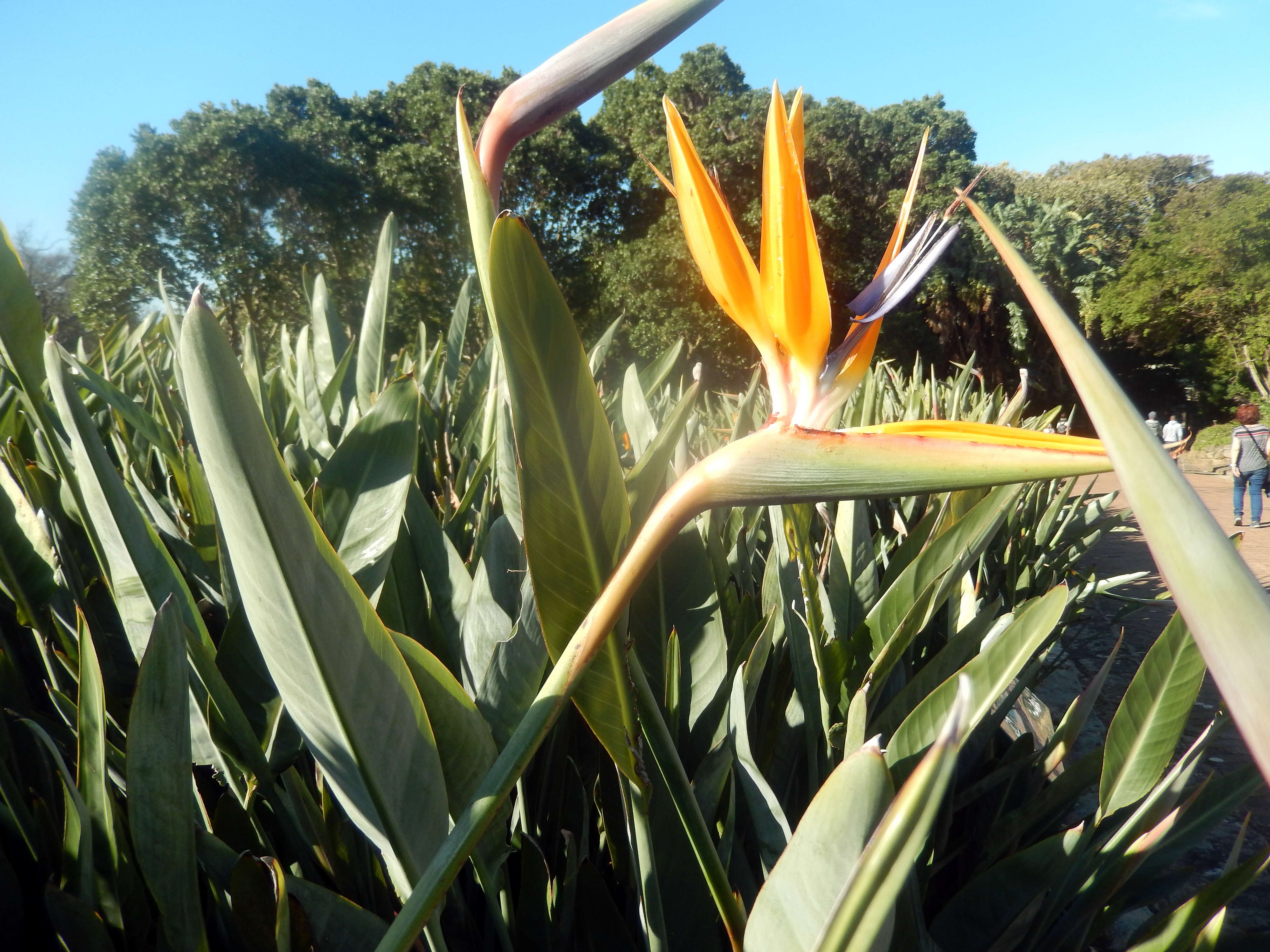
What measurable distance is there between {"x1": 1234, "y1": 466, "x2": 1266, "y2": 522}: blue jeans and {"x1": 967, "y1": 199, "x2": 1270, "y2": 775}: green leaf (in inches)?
296

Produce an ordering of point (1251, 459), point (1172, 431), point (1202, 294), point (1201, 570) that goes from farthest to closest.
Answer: point (1202, 294) < point (1172, 431) < point (1251, 459) < point (1201, 570)

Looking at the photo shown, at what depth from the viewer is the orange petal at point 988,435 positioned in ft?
0.91

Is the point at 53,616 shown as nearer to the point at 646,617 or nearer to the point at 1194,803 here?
the point at 646,617

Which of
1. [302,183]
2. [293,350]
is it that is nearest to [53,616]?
[293,350]

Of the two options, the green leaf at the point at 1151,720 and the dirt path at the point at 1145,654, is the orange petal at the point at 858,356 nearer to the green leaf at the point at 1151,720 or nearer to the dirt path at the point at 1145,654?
the dirt path at the point at 1145,654

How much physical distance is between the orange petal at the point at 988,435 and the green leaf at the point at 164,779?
1.08ft

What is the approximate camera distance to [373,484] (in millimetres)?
521

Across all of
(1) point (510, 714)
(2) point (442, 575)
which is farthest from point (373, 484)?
(1) point (510, 714)

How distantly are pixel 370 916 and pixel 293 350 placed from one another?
6.13 ft

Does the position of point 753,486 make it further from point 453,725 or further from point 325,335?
point 325,335

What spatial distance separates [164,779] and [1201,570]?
16.3 inches

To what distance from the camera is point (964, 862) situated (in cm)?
69

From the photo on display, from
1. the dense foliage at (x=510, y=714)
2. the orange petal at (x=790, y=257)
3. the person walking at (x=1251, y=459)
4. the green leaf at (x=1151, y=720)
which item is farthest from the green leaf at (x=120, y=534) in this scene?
the person walking at (x=1251, y=459)

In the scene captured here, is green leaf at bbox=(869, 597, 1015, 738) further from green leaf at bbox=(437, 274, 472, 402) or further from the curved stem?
green leaf at bbox=(437, 274, 472, 402)
